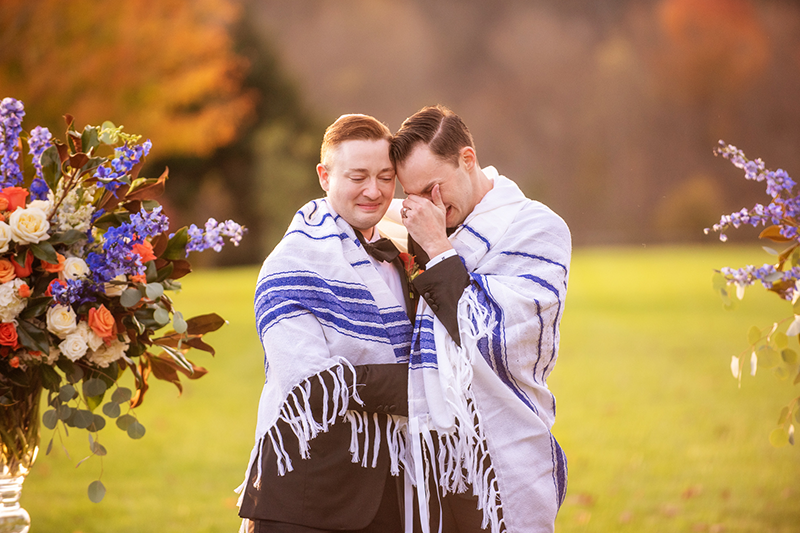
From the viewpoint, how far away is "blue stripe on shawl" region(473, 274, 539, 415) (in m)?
A: 1.88

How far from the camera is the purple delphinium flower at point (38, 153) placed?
1828 mm

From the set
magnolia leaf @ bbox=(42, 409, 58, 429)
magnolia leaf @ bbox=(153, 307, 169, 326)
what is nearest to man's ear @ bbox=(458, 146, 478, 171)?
magnolia leaf @ bbox=(153, 307, 169, 326)

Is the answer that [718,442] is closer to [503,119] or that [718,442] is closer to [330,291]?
[330,291]

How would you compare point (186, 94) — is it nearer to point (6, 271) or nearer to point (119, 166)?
point (119, 166)

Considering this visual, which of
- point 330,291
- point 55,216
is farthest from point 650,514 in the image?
point 55,216

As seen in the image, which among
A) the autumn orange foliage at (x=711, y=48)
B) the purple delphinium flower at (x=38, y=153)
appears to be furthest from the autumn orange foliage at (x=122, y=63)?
the autumn orange foliage at (x=711, y=48)

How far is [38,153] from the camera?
6.22 ft

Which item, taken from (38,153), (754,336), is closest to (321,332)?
(38,153)

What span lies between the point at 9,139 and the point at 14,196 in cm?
18

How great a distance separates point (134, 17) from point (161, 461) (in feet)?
29.3

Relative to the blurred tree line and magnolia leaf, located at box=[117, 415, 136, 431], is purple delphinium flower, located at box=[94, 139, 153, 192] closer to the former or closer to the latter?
magnolia leaf, located at box=[117, 415, 136, 431]

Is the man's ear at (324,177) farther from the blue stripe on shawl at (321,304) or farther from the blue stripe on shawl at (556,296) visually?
the blue stripe on shawl at (556,296)

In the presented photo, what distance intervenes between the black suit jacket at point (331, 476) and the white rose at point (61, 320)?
0.58m

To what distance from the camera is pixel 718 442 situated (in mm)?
5719
